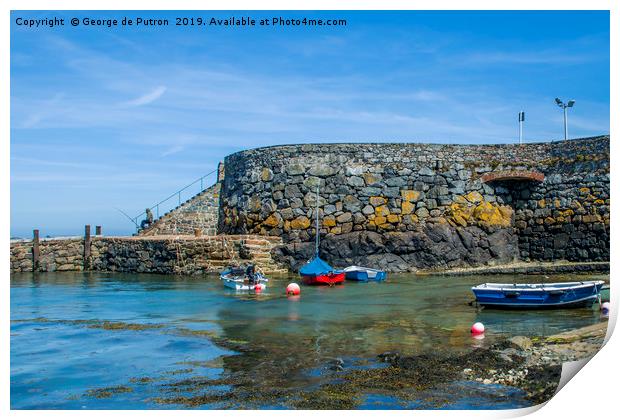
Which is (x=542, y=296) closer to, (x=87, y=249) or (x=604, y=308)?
(x=604, y=308)

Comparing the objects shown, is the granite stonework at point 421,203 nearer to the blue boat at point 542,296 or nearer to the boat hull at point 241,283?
the boat hull at point 241,283

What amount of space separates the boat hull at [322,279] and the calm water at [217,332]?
551mm

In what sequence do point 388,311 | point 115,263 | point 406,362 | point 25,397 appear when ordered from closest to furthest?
point 25,397 < point 406,362 < point 388,311 < point 115,263

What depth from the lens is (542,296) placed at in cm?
1423

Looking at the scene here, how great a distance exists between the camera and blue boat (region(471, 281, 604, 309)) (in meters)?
14.2

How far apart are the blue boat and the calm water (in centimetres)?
28

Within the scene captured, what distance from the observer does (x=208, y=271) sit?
24.1 meters

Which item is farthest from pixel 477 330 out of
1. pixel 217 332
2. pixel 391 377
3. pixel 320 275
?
pixel 320 275

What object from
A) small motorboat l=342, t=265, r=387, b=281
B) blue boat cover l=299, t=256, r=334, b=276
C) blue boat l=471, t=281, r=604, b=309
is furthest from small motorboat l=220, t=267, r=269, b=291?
blue boat l=471, t=281, r=604, b=309

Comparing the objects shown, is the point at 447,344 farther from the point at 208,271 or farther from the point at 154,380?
the point at 208,271

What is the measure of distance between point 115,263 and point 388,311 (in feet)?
53.0

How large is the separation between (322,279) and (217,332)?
27.6 ft

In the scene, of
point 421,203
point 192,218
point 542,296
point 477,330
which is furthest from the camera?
point 192,218

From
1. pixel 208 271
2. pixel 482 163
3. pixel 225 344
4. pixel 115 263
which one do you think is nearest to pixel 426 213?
pixel 482 163
